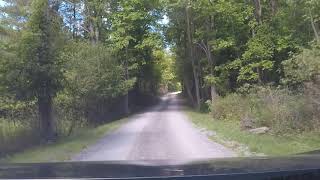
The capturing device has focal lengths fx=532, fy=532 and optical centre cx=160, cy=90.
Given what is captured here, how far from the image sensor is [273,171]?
291 cm

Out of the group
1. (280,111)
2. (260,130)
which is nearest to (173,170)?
(280,111)

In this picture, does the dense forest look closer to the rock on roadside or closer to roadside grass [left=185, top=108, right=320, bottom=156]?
the rock on roadside

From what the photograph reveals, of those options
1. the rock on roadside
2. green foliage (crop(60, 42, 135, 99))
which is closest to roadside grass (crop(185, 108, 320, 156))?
the rock on roadside

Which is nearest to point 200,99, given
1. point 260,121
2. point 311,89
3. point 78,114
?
point 78,114

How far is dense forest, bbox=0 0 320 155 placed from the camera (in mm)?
19688

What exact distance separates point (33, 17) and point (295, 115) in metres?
10.4

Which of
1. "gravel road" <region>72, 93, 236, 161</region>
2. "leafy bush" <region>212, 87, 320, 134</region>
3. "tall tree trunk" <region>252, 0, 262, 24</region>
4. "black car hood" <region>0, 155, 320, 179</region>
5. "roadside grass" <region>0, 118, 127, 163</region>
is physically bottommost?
"gravel road" <region>72, 93, 236, 161</region>

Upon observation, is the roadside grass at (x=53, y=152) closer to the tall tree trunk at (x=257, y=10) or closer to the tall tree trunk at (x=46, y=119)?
the tall tree trunk at (x=46, y=119)

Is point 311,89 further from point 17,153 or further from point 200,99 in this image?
point 200,99

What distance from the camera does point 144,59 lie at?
54.2m

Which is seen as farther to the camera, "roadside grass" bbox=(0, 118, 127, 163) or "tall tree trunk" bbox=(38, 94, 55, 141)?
"tall tree trunk" bbox=(38, 94, 55, 141)

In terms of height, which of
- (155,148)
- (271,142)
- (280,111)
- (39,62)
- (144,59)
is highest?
(144,59)

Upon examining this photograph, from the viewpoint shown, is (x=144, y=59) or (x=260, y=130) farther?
(x=144, y=59)

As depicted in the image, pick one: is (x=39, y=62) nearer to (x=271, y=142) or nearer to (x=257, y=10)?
(x=271, y=142)
